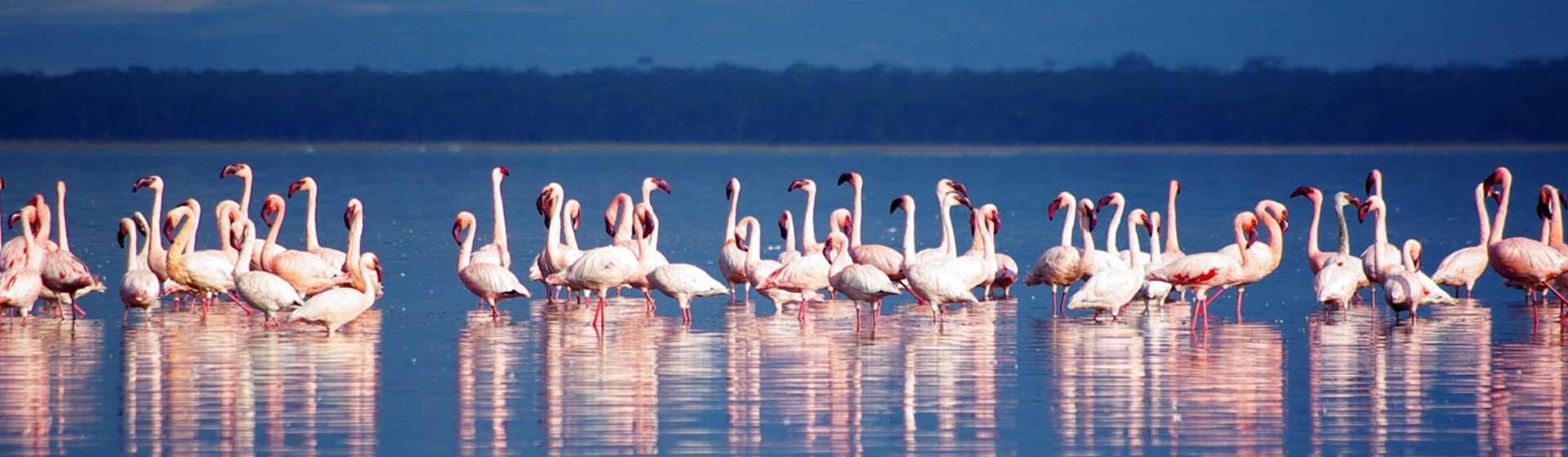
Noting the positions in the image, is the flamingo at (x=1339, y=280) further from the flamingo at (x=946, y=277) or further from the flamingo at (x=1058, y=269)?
the flamingo at (x=946, y=277)

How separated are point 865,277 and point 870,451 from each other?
15.7 ft

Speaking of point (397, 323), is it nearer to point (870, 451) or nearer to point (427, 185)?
point (870, 451)

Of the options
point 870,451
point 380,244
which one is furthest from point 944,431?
point 380,244

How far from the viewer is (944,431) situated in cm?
873

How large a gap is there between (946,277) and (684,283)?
1.70 meters

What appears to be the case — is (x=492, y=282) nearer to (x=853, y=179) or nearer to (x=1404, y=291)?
(x=853, y=179)

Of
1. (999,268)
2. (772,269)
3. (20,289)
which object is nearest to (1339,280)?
(999,268)

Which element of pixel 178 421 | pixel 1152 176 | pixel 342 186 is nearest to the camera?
pixel 178 421

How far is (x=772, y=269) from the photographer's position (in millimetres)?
14219

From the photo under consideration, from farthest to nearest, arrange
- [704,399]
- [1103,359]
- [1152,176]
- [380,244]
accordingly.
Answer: [1152,176] < [380,244] < [1103,359] < [704,399]

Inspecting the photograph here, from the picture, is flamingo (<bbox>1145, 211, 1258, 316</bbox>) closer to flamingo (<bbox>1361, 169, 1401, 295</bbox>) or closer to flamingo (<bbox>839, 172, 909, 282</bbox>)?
flamingo (<bbox>1361, 169, 1401, 295</bbox>)

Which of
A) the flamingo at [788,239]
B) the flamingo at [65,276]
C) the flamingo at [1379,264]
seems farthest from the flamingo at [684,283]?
the flamingo at [1379,264]

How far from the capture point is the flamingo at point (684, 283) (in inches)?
531

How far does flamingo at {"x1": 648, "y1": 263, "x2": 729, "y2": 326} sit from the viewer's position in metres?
13.5
